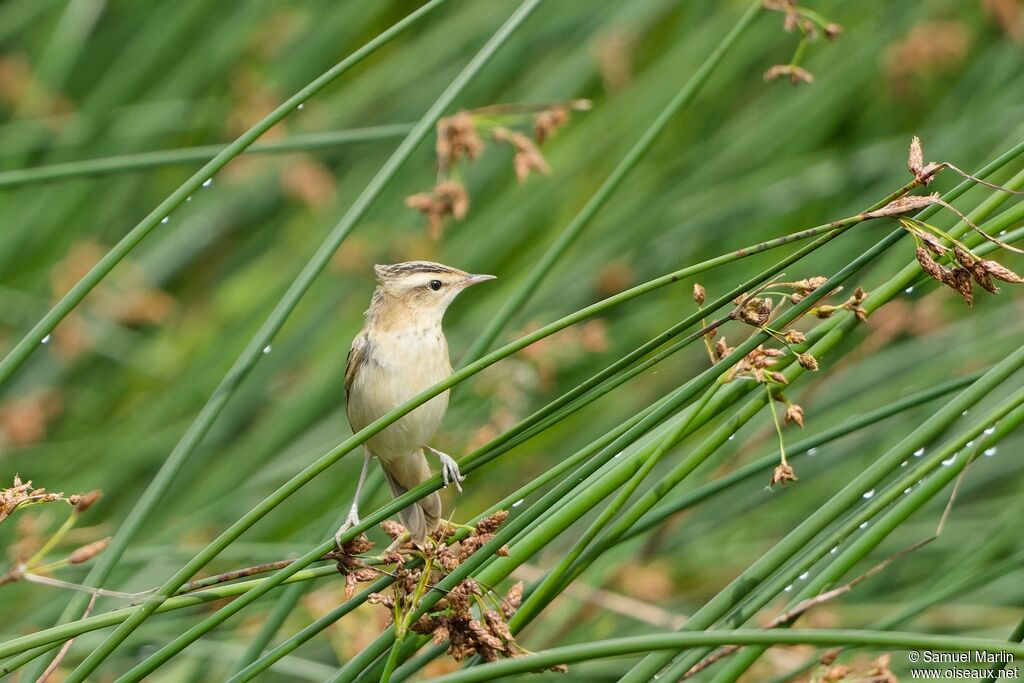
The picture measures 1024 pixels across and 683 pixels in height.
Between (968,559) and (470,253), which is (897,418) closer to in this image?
(968,559)

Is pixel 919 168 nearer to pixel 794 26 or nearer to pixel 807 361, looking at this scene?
Answer: pixel 807 361

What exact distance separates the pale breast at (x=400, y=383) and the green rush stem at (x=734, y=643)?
1391 mm

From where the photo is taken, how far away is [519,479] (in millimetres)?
4668

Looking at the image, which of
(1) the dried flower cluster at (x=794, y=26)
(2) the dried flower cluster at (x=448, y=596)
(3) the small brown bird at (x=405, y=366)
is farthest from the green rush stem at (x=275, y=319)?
(3) the small brown bird at (x=405, y=366)

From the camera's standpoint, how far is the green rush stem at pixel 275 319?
7.00 feet

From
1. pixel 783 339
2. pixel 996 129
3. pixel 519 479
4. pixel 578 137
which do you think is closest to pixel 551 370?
pixel 519 479

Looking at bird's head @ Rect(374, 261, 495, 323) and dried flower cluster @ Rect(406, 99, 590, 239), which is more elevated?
dried flower cluster @ Rect(406, 99, 590, 239)

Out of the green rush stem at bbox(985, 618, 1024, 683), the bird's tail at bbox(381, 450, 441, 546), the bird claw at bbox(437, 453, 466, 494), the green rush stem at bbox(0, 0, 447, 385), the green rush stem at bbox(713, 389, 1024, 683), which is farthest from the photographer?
the bird's tail at bbox(381, 450, 441, 546)

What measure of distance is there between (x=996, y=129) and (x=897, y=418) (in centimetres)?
116

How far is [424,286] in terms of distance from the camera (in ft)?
11.6

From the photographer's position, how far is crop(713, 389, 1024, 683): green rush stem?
2.07 meters

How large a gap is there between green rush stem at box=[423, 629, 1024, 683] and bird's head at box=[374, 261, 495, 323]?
1.69m

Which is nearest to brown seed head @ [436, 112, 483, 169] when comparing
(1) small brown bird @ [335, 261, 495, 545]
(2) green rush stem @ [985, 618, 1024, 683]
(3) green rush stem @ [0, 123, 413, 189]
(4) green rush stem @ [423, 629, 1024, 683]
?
(3) green rush stem @ [0, 123, 413, 189]

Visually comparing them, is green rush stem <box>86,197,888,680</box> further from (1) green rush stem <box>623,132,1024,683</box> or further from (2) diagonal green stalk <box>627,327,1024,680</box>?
(2) diagonal green stalk <box>627,327,1024,680</box>
